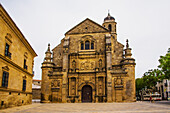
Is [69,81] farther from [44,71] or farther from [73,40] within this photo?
[73,40]

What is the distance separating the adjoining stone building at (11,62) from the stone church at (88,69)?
31.0 ft

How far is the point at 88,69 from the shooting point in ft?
104

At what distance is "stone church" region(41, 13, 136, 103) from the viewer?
29.5 meters

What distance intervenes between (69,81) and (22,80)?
10.9 meters

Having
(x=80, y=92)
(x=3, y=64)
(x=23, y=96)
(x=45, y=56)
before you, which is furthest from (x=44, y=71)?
(x=3, y=64)

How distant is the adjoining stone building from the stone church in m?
9.43

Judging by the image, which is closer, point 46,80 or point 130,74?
point 130,74

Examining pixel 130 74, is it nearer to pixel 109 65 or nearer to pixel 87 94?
pixel 109 65

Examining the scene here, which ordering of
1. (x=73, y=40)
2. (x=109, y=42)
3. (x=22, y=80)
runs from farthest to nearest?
1. (x=73, y=40)
2. (x=109, y=42)
3. (x=22, y=80)

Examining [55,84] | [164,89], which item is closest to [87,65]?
[55,84]

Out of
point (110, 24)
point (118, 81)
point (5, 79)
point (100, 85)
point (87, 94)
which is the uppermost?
point (110, 24)

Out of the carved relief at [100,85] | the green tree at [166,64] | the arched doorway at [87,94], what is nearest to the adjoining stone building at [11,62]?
the arched doorway at [87,94]

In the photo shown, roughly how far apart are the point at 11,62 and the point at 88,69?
55.2 ft

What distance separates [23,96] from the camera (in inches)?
844
